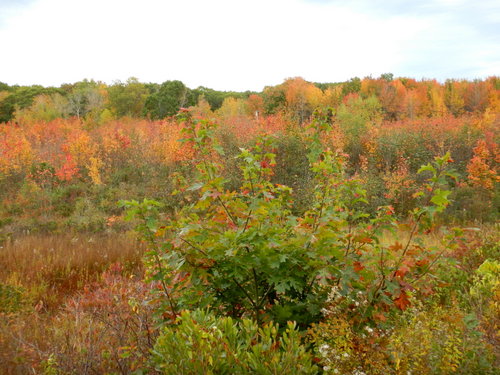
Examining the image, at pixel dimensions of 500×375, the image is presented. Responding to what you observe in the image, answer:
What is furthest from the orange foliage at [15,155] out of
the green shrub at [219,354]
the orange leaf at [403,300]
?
the orange leaf at [403,300]

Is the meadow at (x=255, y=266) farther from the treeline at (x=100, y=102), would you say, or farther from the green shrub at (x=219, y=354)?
the treeline at (x=100, y=102)

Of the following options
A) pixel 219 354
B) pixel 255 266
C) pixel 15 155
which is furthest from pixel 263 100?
pixel 219 354

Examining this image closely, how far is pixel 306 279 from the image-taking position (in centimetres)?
300

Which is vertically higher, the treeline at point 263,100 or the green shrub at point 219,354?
the treeline at point 263,100

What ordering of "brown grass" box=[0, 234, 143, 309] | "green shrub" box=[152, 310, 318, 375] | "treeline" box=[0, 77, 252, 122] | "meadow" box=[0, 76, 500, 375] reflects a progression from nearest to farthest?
1. "green shrub" box=[152, 310, 318, 375]
2. "meadow" box=[0, 76, 500, 375]
3. "brown grass" box=[0, 234, 143, 309]
4. "treeline" box=[0, 77, 252, 122]

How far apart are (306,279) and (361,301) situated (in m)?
0.43

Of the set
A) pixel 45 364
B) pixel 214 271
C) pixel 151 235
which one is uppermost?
pixel 151 235

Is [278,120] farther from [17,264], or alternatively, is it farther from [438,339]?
[438,339]

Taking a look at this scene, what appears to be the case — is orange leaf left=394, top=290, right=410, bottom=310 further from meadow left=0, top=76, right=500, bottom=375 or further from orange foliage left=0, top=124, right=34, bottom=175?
orange foliage left=0, top=124, right=34, bottom=175

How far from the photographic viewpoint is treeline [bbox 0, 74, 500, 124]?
33.9 metres

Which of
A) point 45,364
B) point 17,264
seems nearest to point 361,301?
point 45,364

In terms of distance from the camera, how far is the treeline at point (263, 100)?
1336 inches

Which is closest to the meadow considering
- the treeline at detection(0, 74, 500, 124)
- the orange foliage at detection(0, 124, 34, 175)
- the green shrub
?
the green shrub

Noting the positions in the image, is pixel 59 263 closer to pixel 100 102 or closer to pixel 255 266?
pixel 255 266
